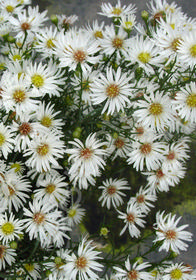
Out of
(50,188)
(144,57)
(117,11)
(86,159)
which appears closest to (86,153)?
(86,159)

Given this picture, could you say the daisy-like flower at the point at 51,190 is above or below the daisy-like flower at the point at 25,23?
below

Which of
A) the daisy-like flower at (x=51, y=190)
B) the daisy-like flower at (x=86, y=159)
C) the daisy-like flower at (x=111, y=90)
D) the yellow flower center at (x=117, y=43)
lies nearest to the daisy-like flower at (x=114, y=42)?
the yellow flower center at (x=117, y=43)

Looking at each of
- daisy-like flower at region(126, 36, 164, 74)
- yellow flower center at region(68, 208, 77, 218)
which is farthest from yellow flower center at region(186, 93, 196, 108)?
yellow flower center at region(68, 208, 77, 218)

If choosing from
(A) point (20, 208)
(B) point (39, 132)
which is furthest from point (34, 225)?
(B) point (39, 132)

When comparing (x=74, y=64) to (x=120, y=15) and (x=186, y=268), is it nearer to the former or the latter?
(x=120, y=15)

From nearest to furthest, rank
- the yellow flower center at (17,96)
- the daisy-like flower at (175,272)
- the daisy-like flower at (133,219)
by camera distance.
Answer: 1. the yellow flower center at (17,96)
2. the daisy-like flower at (175,272)
3. the daisy-like flower at (133,219)

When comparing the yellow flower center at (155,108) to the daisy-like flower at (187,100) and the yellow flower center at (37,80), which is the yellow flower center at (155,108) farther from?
the yellow flower center at (37,80)
